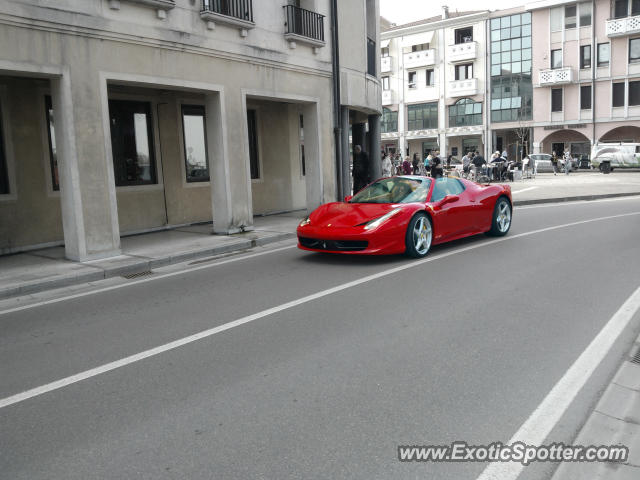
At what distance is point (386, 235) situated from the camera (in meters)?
8.41

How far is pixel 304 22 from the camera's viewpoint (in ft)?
48.0

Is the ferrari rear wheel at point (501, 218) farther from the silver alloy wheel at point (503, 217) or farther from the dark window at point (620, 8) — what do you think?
→ the dark window at point (620, 8)

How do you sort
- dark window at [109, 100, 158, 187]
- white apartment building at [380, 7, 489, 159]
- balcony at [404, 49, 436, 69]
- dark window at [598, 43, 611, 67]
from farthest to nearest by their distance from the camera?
1. balcony at [404, 49, 436, 69]
2. white apartment building at [380, 7, 489, 159]
3. dark window at [598, 43, 611, 67]
4. dark window at [109, 100, 158, 187]

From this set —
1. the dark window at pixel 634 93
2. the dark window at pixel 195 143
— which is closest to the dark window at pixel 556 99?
the dark window at pixel 634 93

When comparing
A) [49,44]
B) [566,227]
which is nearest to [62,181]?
[49,44]

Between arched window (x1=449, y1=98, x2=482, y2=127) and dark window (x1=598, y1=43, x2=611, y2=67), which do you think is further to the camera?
arched window (x1=449, y1=98, x2=482, y2=127)

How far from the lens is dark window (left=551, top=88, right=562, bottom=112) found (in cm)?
5025

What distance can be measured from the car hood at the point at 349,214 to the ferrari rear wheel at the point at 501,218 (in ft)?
8.74

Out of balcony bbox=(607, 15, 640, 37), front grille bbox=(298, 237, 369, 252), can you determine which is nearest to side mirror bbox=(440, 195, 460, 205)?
front grille bbox=(298, 237, 369, 252)

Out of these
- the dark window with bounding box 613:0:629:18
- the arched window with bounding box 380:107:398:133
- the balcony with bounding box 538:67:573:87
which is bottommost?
the arched window with bounding box 380:107:398:133

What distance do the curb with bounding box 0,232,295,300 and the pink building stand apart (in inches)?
Answer: 1749

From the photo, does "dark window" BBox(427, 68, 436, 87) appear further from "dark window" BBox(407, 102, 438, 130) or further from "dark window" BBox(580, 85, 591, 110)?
"dark window" BBox(580, 85, 591, 110)

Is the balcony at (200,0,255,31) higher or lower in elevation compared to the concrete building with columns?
higher

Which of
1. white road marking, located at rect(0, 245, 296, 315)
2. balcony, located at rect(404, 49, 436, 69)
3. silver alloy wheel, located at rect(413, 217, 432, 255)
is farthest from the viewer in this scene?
balcony, located at rect(404, 49, 436, 69)
